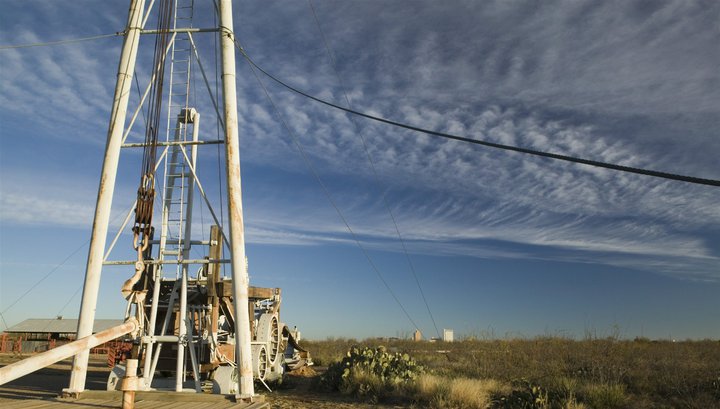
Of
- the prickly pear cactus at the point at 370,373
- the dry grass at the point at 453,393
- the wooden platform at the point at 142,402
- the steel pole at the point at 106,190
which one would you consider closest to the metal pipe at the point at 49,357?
the wooden platform at the point at 142,402

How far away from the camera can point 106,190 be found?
12.0m

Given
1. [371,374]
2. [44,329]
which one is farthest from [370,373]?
[44,329]

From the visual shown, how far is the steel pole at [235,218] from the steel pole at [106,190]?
8.02 feet

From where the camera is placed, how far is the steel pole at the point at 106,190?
11305mm

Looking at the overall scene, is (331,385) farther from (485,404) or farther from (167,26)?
(167,26)

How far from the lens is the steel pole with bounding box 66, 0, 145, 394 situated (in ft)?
37.1

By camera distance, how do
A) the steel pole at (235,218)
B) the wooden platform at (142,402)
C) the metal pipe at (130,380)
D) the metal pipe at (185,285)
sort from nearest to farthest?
1. the metal pipe at (130,380)
2. the wooden platform at (142,402)
3. the steel pole at (235,218)
4. the metal pipe at (185,285)

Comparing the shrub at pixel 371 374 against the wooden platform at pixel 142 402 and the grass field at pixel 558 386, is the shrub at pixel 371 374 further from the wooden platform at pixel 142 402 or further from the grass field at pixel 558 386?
the wooden platform at pixel 142 402

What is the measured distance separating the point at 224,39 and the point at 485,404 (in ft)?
37.1

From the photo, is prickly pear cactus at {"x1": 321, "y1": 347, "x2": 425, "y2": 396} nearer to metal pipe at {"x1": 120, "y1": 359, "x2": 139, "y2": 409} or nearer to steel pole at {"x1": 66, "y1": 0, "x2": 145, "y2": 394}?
steel pole at {"x1": 66, "y1": 0, "x2": 145, "y2": 394}

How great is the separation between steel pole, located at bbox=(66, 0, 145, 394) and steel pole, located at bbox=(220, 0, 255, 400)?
8.02 feet

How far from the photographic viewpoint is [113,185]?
12.2 m

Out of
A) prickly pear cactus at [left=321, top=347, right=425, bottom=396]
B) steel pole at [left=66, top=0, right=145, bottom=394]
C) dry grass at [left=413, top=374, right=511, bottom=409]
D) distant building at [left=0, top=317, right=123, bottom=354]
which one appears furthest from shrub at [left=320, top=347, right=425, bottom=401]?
distant building at [left=0, top=317, right=123, bottom=354]

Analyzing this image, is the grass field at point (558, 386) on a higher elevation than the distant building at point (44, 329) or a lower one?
lower
